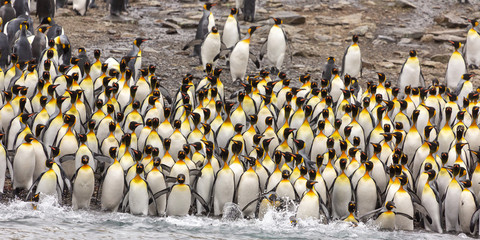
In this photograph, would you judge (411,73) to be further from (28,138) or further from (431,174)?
(28,138)

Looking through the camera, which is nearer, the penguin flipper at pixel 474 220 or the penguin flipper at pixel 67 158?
the penguin flipper at pixel 474 220

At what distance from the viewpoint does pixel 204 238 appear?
7.21 metres

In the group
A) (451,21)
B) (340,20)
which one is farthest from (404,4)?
(340,20)

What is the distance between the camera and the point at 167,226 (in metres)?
7.50

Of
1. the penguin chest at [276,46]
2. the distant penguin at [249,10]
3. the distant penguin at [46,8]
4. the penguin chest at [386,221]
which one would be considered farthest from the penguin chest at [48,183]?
the distant penguin at [249,10]

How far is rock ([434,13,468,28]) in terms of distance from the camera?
636 inches

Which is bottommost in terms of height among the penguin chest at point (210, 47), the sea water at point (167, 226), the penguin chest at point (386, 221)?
the sea water at point (167, 226)

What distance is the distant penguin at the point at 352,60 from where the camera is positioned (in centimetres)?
1215

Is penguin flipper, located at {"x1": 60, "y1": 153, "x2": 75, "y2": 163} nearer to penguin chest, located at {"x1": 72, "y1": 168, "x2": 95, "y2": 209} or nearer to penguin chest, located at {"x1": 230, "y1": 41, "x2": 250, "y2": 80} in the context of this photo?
penguin chest, located at {"x1": 72, "y1": 168, "x2": 95, "y2": 209}

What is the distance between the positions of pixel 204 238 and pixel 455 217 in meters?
2.60

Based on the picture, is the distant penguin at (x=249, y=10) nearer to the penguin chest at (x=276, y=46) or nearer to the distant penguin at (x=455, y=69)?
the penguin chest at (x=276, y=46)

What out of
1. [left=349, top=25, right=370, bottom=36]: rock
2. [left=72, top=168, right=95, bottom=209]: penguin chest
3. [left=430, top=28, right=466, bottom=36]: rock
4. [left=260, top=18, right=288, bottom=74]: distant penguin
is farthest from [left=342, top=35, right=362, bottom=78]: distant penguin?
[left=72, top=168, right=95, bottom=209]: penguin chest

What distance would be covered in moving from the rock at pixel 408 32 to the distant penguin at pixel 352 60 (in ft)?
11.7

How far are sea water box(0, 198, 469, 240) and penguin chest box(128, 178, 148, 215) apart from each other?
0.07m
